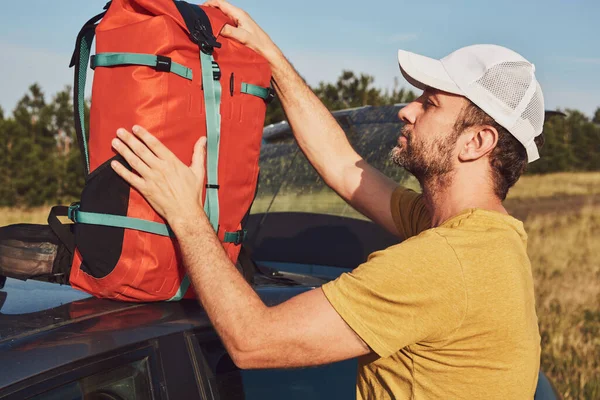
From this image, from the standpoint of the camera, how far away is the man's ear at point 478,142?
2.09 meters

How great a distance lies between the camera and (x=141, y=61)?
6.16 ft

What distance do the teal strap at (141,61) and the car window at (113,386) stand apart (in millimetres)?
746

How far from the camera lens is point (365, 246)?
11.5 feet

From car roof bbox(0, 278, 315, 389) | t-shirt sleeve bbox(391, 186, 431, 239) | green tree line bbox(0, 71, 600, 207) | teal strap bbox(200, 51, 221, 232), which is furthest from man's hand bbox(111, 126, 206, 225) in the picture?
green tree line bbox(0, 71, 600, 207)

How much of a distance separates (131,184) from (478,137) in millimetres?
986

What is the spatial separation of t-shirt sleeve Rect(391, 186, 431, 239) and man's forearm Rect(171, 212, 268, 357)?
87cm

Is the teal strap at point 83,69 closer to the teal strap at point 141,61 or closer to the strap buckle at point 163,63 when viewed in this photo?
the teal strap at point 141,61

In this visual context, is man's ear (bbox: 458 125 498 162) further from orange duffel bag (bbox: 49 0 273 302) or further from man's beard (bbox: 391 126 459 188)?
orange duffel bag (bbox: 49 0 273 302)

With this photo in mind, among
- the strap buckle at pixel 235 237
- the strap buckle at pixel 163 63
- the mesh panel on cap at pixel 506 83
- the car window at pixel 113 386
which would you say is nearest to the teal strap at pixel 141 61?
the strap buckle at pixel 163 63

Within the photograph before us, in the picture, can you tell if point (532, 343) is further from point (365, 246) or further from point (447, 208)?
point (365, 246)

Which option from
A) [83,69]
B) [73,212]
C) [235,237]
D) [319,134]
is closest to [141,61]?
[83,69]

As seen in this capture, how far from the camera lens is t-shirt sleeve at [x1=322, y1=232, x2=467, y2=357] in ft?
5.75

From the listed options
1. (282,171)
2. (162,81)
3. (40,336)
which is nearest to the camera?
(40,336)

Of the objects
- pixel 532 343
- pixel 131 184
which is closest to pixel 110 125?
pixel 131 184
